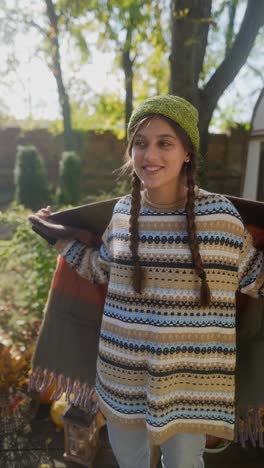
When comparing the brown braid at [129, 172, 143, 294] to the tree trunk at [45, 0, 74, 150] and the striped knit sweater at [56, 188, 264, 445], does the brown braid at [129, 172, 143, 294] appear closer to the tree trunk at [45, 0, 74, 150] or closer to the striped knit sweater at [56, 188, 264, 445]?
the striped knit sweater at [56, 188, 264, 445]

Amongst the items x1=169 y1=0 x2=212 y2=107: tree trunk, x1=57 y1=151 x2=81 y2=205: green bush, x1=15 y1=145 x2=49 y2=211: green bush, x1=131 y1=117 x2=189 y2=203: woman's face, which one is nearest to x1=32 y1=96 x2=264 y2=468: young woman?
x1=131 y1=117 x2=189 y2=203: woman's face

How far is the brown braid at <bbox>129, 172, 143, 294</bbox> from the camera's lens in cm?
143

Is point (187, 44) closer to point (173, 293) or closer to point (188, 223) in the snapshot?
point (188, 223)

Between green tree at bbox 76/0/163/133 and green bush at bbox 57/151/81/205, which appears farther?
green bush at bbox 57/151/81/205

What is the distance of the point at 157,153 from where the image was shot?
135 centimetres

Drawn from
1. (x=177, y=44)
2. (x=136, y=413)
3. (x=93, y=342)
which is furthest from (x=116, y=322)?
(x=177, y=44)

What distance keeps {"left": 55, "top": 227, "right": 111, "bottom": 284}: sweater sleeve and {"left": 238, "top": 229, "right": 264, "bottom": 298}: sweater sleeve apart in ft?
1.92

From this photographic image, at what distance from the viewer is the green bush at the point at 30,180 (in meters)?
11.6

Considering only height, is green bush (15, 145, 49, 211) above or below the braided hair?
below

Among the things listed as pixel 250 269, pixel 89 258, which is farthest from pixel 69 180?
pixel 250 269

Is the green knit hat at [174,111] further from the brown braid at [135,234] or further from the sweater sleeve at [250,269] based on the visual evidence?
the sweater sleeve at [250,269]

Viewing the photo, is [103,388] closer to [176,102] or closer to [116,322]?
[116,322]

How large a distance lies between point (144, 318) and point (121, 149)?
1427 centimetres

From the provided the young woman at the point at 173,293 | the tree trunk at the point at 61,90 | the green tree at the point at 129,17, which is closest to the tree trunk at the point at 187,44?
the green tree at the point at 129,17
